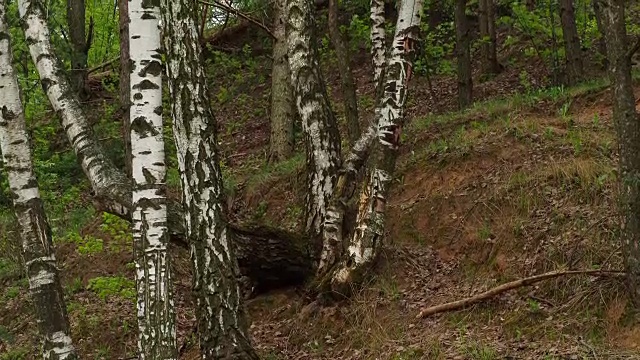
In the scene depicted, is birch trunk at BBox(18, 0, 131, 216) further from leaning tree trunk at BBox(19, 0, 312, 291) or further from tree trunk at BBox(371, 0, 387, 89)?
tree trunk at BBox(371, 0, 387, 89)

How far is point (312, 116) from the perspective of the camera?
8.03 metres

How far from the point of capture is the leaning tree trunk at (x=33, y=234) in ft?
22.4

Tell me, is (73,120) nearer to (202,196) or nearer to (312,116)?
(202,196)

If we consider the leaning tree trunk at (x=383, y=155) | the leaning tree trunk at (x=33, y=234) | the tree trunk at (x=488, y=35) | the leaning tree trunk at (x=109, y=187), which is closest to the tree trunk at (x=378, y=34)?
the leaning tree trunk at (x=383, y=155)

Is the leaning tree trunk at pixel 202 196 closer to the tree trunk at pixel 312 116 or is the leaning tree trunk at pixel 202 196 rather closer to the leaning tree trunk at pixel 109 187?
the leaning tree trunk at pixel 109 187

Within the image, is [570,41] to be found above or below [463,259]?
above

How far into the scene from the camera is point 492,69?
52.9 feet

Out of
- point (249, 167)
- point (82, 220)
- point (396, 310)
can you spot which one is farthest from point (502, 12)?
point (396, 310)

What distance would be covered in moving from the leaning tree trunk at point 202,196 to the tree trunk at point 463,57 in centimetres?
783

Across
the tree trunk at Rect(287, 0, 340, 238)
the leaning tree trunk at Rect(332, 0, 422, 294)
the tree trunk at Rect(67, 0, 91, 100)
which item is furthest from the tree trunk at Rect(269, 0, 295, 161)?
the tree trunk at Rect(67, 0, 91, 100)

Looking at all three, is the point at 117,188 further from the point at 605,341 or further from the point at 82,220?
the point at 82,220

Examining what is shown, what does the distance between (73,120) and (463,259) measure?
4.54m

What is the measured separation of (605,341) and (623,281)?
541mm

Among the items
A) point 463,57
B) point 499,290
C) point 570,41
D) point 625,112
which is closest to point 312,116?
point 499,290
